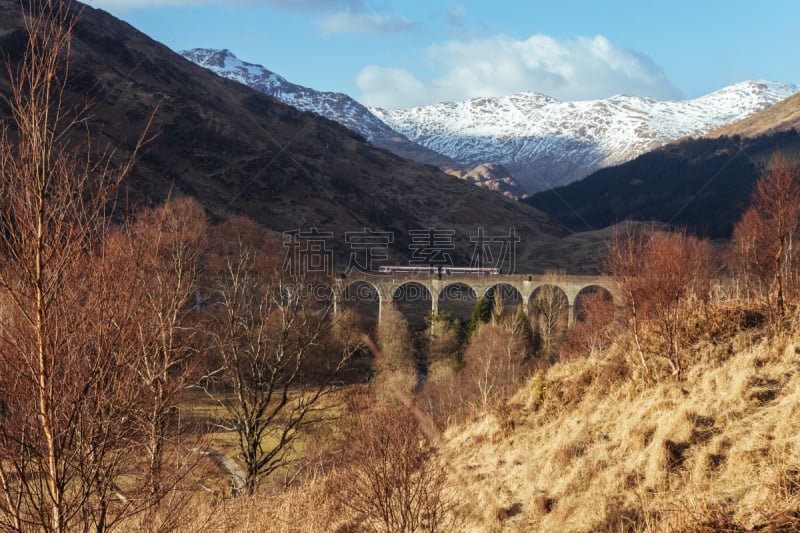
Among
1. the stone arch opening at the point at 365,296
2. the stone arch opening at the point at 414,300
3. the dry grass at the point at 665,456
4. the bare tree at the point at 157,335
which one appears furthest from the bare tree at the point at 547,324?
the bare tree at the point at 157,335

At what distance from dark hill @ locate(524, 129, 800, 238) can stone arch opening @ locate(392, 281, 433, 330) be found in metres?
74.9

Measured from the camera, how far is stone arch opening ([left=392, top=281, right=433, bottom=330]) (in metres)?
73.3

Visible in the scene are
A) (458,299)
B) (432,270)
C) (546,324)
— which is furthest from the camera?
(458,299)

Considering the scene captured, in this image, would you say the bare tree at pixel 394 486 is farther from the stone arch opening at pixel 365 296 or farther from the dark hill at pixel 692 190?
the dark hill at pixel 692 190

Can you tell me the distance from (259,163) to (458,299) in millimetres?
64246

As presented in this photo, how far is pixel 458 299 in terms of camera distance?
83188 millimetres

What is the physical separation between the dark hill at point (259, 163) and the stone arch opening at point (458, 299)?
23948 millimetres

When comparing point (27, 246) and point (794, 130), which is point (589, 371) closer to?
point (27, 246)

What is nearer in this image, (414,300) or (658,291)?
(658,291)

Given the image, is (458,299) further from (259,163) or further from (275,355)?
(259,163)

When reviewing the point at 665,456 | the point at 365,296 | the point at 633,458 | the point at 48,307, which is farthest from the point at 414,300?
the point at 48,307

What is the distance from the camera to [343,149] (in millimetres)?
162250

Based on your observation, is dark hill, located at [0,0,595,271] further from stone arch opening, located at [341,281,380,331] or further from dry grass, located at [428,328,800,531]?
dry grass, located at [428,328,800,531]

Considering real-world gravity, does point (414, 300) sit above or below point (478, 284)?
below
